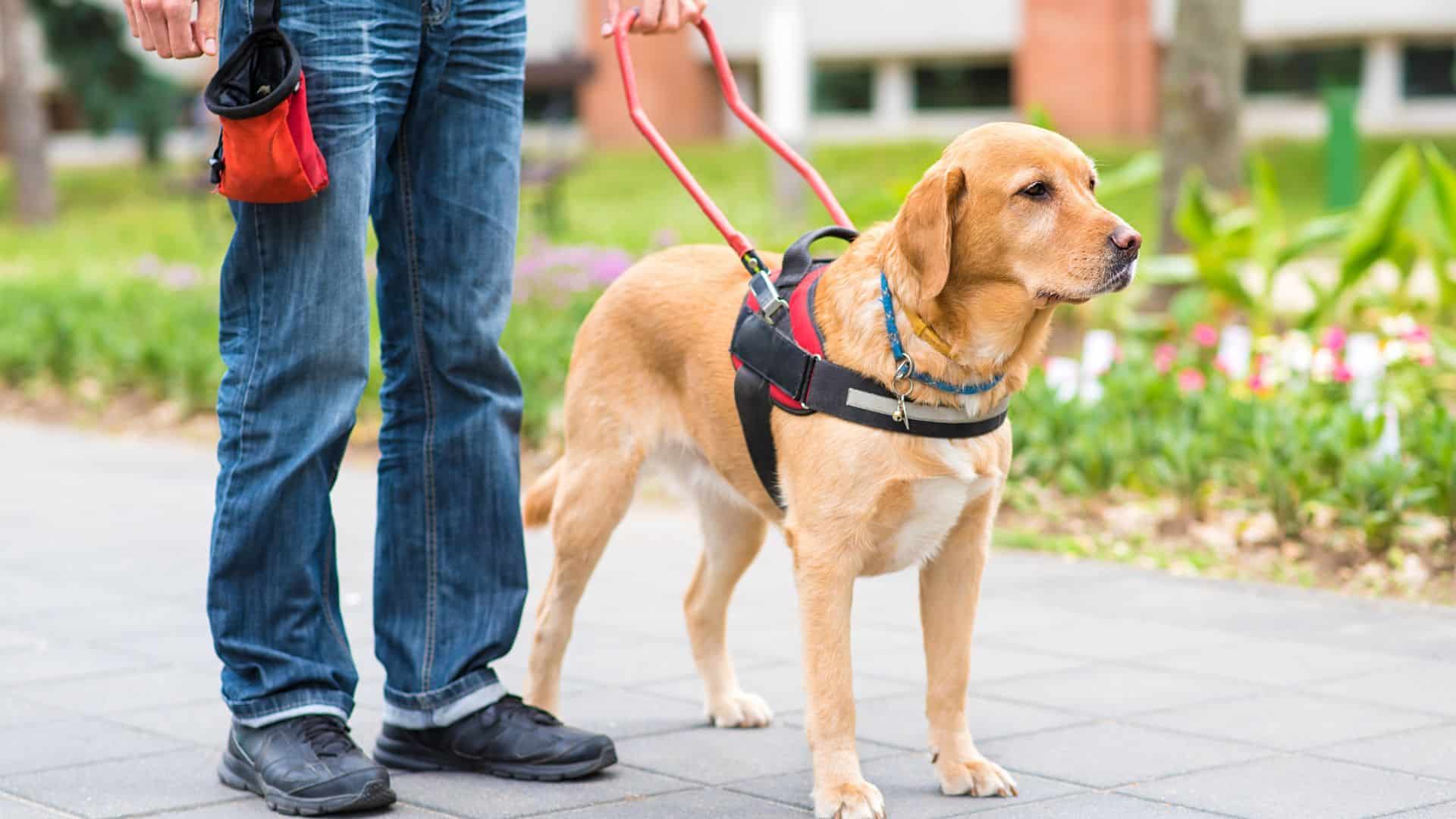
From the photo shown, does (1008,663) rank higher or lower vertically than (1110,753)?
lower

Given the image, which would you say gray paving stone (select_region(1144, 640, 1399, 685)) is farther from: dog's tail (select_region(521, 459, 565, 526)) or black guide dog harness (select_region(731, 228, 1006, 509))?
dog's tail (select_region(521, 459, 565, 526))

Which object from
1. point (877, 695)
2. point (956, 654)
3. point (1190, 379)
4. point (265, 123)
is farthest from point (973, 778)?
point (1190, 379)

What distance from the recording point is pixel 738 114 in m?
3.90

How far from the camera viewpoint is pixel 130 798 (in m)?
3.37

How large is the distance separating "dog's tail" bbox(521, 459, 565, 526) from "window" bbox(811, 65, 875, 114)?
31.6m

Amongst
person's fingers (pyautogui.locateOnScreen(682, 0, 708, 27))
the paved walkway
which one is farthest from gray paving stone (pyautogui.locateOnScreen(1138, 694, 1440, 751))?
person's fingers (pyautogui.locateOnScreen(682, 0, 708, 27))

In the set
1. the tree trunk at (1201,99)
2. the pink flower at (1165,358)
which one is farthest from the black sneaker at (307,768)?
the tree trunk at (1201,99)

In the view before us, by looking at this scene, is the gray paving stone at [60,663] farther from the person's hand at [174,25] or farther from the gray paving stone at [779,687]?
the person's hand at [174,25]

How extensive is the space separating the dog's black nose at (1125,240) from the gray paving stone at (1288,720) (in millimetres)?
1301

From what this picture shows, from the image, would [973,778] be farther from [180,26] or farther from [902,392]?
[180,26]

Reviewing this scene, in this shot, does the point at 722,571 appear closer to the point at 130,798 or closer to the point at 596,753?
the point at 596,753

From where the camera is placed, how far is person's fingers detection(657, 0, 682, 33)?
12.0 ft

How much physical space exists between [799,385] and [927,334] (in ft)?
0.87

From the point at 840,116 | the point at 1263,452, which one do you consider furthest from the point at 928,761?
the point at 840,116
